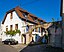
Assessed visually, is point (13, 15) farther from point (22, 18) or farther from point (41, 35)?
point (41, 35)

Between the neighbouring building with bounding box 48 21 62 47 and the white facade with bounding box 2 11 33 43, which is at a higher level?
the white facade with bounding box 2 11 33 43

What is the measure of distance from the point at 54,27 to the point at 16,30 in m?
13.3

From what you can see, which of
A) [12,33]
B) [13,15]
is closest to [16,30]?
[12,33]

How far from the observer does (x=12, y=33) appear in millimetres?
39281


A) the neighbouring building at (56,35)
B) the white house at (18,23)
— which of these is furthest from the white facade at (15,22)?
the neighbouring building at (56,35)

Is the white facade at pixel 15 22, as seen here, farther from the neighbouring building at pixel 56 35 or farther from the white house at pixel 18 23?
the neighbouring building at pixel 56 35

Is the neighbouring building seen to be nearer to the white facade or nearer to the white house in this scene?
the white house

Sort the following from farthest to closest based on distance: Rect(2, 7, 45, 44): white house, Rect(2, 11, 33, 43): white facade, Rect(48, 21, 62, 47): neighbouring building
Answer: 1. Rect(2, 11, 33, 43): white facade
2. Rect(2, 7, 45, 44): white house
3. Rect(48, 21, 62, 47): neighbouring building

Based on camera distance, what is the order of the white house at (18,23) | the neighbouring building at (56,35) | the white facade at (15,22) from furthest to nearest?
the white facade at (15,22), the white house at (18,23), the neighbouring building at (56,35)

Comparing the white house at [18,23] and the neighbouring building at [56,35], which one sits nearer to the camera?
the neighbouring building at [56,35]

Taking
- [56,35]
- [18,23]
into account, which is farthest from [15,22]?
[56,35]

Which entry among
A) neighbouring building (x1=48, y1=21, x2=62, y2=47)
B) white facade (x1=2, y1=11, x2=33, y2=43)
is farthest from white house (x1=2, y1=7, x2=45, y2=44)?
neighbouring building (x1=48, y1=21, x2=62, y2=47)

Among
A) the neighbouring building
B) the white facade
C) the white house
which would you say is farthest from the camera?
the white facade

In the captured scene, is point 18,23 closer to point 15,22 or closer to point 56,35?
point 15,22
